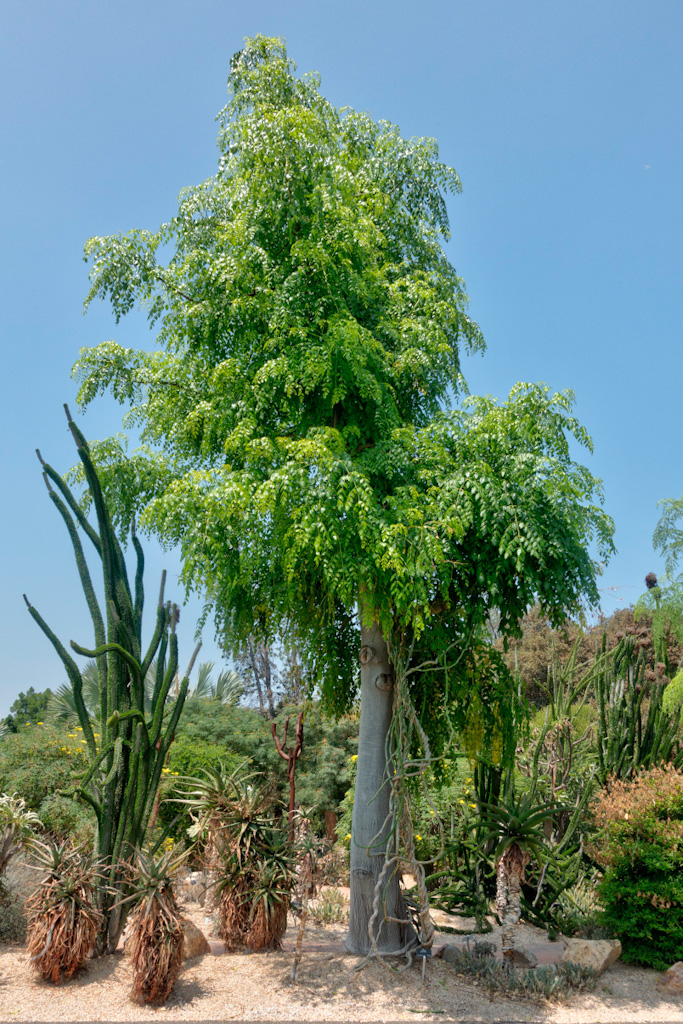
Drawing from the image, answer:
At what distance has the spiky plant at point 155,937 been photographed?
561 centimetres

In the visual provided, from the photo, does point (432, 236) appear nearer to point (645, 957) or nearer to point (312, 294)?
point (312, 294)

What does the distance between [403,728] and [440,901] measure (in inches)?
115

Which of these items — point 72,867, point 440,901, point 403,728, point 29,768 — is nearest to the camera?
point 72,867

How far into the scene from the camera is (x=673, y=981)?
22.6 ft

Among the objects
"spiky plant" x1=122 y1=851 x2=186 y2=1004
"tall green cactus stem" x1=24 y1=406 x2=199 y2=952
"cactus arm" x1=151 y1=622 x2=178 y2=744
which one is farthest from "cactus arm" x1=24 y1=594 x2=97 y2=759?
"spiky plant" x1=122 y1=851 x2=186 y2=1004

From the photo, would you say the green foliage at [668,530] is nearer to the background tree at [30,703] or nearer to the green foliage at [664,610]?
the green foliage at [664,610]

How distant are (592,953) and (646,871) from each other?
980 millimetres

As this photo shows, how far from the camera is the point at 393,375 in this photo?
7.55 metres

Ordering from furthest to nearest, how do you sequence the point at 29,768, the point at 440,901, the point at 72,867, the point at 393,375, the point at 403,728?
1. the point at 29,768
2. the point at 440,901
3. the point at 393,375
4. the point at 403,728
5. the point at 72,867

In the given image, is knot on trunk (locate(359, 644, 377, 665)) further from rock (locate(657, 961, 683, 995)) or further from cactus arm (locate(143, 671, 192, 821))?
rock (locate(657, 961, 683, 995))

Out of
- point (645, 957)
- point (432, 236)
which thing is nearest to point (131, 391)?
point (432, 236)

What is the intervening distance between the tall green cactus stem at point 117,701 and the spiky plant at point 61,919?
29cm

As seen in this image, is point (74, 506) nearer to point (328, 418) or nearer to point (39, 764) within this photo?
point (328, 418)

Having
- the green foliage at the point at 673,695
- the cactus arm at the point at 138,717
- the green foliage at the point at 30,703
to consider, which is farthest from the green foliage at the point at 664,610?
the green foliage at the point at 30,703
